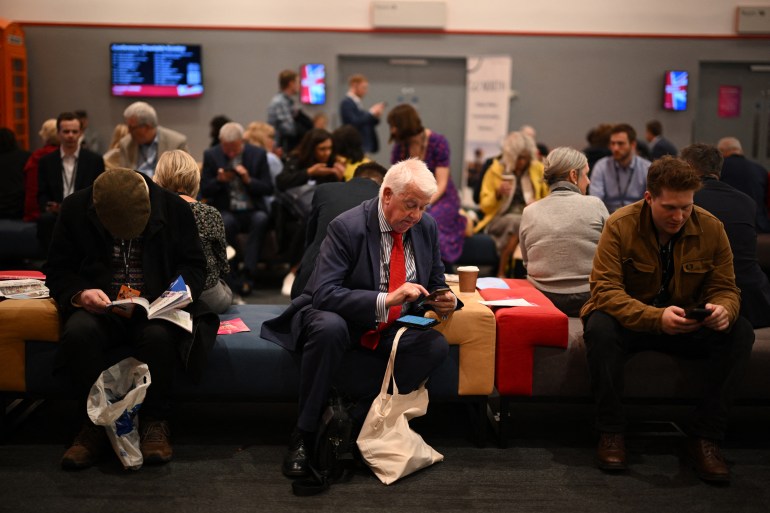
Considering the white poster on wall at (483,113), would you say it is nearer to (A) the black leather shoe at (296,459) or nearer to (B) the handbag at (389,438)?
(B) the handbag at (389,438)

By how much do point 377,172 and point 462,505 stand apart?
1942 millimetres

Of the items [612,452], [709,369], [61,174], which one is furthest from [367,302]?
[61,174]

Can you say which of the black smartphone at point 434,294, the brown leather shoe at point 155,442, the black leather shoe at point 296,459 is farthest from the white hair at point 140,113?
the black leather shoe at point 296,459

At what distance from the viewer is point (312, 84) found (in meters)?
10.0

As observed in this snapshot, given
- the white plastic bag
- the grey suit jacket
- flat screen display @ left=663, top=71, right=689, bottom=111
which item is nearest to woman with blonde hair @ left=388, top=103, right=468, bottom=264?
the grey suit jacket

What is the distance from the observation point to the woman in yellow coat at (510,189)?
6.54m

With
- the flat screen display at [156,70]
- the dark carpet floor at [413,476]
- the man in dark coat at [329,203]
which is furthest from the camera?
the flat screen display at [156,70]

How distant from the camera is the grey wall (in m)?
9.98

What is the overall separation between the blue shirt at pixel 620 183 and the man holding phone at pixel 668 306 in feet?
9.34

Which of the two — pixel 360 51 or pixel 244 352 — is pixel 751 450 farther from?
pixel 360 51

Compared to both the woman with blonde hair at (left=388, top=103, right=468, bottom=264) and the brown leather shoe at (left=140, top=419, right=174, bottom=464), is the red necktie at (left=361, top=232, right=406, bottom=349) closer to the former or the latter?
the brown leather shoe at (left=140, top=419, right=174, bottom=464)

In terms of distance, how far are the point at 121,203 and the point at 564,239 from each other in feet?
6.71

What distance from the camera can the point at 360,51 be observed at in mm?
10039

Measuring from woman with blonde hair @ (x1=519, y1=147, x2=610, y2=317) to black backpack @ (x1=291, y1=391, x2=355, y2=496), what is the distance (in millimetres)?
1372
